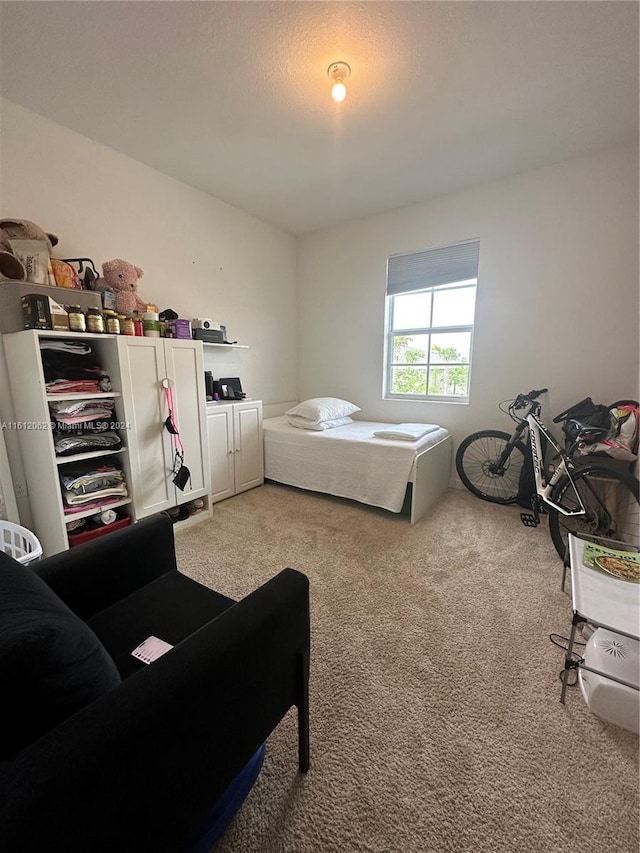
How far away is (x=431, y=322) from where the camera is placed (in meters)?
3.45

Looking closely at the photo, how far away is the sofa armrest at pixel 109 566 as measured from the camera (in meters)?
1.11

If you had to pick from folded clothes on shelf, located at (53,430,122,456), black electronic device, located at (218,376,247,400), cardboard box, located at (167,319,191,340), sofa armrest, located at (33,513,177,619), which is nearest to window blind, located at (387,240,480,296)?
black electronic device, located at (218,376,247,400)

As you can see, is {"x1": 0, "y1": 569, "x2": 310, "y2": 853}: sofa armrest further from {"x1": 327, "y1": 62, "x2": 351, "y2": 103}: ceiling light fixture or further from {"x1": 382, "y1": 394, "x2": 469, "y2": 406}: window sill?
{"x1": 382, "y1": 394, "x2": 469, "y2": 406}: window sill

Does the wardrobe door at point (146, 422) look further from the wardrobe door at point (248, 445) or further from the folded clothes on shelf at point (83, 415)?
the wardrobe door at point (248, 445)

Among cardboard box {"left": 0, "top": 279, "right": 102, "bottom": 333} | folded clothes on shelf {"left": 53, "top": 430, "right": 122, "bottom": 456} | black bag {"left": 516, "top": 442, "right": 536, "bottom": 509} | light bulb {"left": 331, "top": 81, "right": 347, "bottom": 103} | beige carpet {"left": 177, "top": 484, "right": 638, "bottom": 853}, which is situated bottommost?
beige carpet {"left": 177, "top": 484, "right": 638, "bottom": 853}

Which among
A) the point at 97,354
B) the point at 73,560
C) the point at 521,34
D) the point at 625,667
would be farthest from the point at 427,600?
the point at 521,34

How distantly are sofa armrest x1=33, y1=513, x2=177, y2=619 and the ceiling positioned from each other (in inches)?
90.6

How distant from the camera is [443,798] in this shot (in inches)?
39.7

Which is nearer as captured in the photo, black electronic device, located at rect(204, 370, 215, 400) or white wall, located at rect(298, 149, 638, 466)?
white wall, located at rect(298, 149, 638, 466)

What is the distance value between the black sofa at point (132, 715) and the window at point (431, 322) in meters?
2.95

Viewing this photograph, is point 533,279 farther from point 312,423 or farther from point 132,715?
point 132,715

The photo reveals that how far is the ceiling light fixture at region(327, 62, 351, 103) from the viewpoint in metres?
1.76

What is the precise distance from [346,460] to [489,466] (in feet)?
4.39

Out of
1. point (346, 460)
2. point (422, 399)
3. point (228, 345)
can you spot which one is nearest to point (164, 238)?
point (228, 345)
